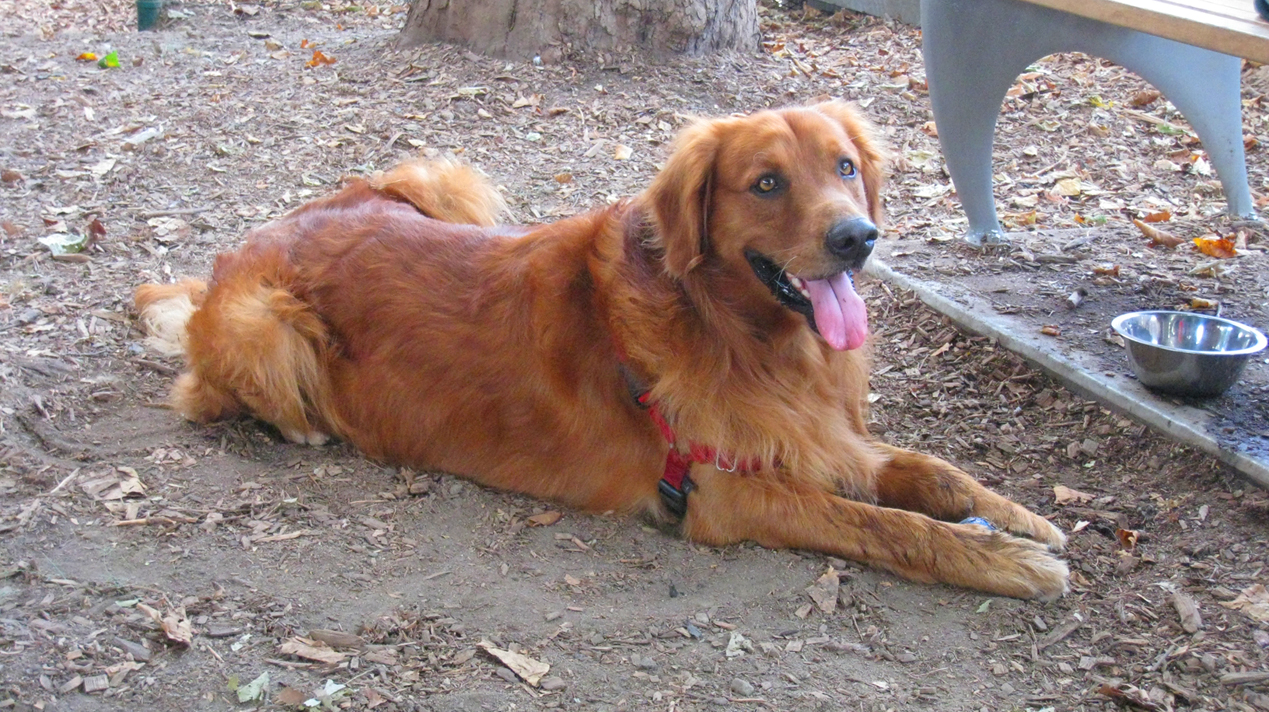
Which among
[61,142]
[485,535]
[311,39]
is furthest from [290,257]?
[311,39]

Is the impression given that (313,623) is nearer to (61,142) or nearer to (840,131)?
(840,131)

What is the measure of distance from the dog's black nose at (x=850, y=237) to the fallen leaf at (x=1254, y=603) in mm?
1383

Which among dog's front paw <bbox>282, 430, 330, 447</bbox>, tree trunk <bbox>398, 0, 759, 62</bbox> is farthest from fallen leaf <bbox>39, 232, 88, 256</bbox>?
tree trunk <bbox>398, 0, 759, 62</bbox>

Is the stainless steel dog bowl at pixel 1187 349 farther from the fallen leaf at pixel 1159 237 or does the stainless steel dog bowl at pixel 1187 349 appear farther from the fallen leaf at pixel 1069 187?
the fallen leaf at pixel 1069 187

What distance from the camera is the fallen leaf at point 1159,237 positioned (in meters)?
5.04

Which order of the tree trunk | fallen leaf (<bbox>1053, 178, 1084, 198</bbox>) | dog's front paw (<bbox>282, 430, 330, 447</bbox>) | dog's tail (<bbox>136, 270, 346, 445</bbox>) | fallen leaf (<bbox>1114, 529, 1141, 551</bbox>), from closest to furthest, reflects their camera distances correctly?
fallen leaf (<bbox>1114, 529, 1141, 551</bbox>) → dog's tail (<bbox>136, 270, 346, 445</bbox>) → dog's front paw (<bbox>282, 430, 330, 447</bbox>) → fallen leaf (<bbox>1053, 178, 1084, 198</bbox>) → the tree trunk

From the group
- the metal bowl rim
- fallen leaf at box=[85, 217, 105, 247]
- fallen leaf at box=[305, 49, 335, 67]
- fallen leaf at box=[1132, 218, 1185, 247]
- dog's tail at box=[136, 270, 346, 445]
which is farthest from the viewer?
fallen leaf at box=[305, 49, 335, 67]

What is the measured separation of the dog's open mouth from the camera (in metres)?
3.11

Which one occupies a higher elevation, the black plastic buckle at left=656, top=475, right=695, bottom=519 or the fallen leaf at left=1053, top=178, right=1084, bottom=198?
the fallen leaf at left=1053, top=178, right=1084, bottom=198

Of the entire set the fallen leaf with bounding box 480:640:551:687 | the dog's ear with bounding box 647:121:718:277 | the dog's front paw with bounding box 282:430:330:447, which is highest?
the dog's ear with bounding box 647:121:718:277

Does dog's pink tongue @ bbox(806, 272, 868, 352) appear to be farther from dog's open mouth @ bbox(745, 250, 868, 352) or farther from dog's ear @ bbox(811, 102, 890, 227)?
dog's ear @ bbox(811, 102, 890, 227)

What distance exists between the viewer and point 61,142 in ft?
22.4

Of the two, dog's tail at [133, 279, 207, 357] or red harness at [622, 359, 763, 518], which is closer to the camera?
red harness at [622, 359, 763, 518]

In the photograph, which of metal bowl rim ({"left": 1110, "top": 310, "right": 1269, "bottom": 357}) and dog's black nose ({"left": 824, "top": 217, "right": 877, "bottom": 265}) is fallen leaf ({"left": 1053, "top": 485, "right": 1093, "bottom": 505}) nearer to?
metal bowl rim ({"left": 1110, "top": 310, "right": 1269, "bottom": 357})
